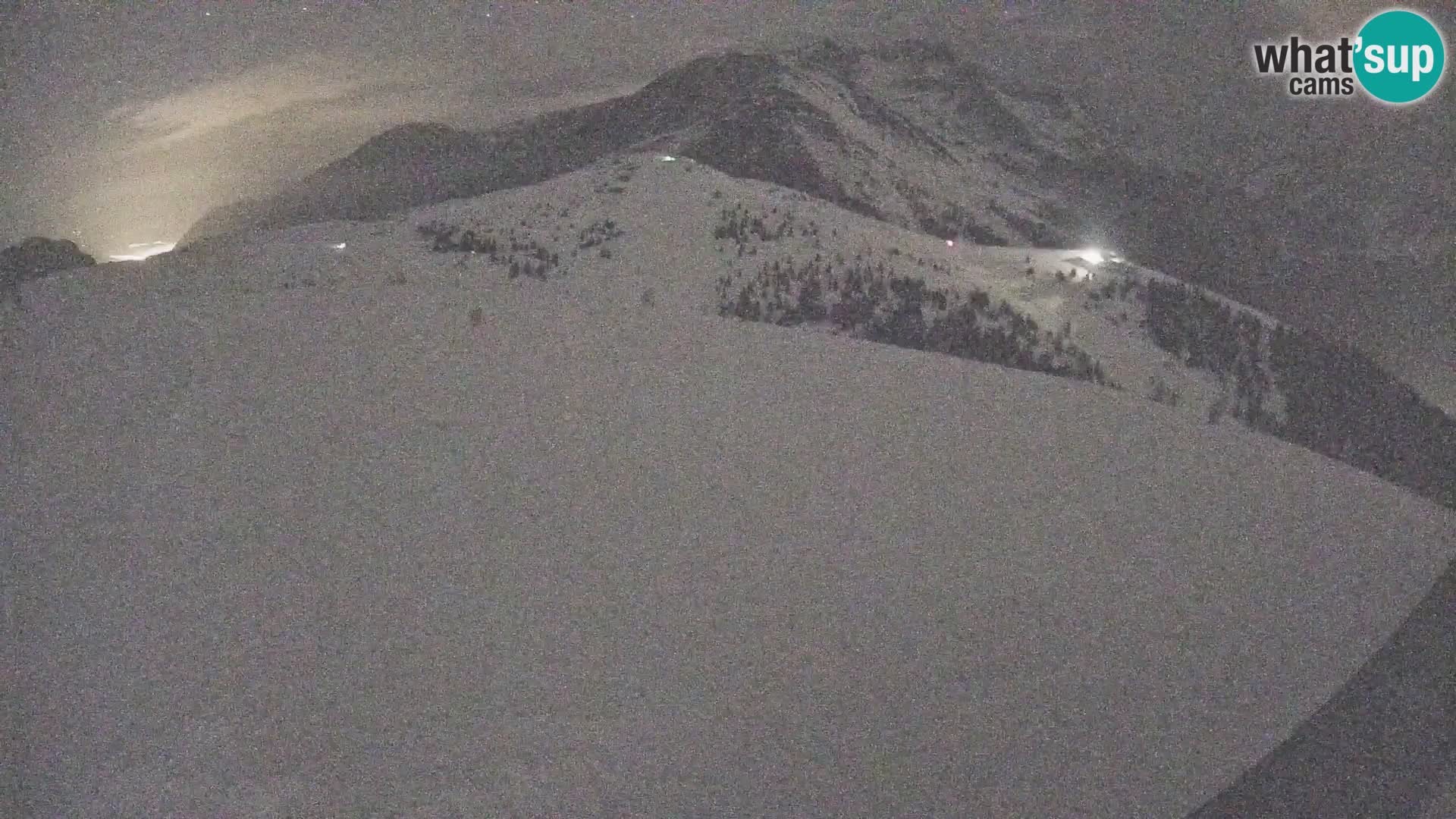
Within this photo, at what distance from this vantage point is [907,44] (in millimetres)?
159125

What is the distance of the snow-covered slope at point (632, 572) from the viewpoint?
244cm

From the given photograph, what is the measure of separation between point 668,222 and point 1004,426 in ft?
21.5

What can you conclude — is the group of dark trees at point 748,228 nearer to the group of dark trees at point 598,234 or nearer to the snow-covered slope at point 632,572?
the group of dark trees at point 598,234

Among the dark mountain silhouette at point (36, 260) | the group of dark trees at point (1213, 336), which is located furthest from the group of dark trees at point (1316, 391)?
the dark mountain silhouette at point (36, 260)

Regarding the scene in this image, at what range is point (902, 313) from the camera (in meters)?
7.17

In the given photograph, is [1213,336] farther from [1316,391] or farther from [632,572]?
[632,572]

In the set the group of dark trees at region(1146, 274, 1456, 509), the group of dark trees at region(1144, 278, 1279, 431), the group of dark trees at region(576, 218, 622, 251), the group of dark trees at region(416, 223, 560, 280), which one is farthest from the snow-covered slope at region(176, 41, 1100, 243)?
the group of dark trees at region(1146, 274, 1456, 509)

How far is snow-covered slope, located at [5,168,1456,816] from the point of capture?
2.44 metres

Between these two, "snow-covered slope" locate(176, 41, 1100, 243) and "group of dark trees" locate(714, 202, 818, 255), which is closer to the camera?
"snow-covered slope" locate(176, 41, 1100, 243)

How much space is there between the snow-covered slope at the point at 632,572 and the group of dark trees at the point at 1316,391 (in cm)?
81

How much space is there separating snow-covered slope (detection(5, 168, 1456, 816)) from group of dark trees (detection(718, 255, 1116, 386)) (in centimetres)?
94

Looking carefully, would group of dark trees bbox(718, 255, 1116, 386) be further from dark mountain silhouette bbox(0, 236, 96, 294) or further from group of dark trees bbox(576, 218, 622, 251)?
→ dark mountain silhouette bbox(0, 236, 96, 294)

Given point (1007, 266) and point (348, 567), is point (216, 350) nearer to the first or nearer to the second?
point (348, 567)

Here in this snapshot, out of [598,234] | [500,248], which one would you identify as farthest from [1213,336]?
[500,248]
